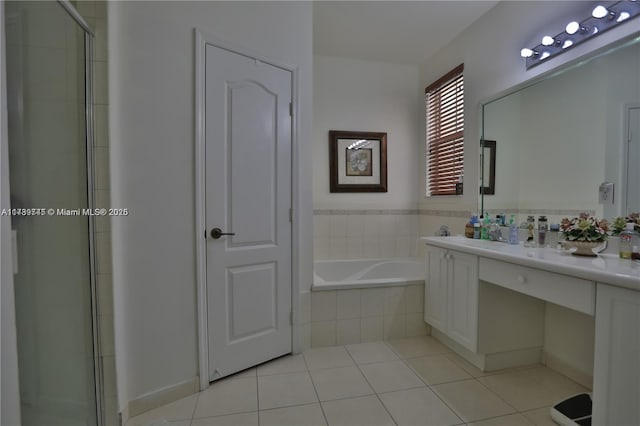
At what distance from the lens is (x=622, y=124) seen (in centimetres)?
154

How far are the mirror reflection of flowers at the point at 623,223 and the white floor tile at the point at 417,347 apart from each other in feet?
4.28

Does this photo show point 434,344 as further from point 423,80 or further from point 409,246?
point 423,80

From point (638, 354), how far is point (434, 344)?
1409mm

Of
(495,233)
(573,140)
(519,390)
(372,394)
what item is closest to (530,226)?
(495,233)

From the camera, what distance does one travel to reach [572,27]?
5.83 ft

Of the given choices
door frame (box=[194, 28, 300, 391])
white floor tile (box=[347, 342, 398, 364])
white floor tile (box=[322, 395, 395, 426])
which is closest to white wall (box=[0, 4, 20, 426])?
door frame (box=[194, 28, 300, 391])

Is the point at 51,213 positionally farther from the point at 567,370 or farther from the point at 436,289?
the point at 567,370

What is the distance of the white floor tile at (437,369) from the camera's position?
184cm

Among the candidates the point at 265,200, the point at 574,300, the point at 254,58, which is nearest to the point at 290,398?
the point at 265,200

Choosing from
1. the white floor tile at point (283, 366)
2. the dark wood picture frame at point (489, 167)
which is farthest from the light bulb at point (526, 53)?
the white floor tile at point (283, 366)

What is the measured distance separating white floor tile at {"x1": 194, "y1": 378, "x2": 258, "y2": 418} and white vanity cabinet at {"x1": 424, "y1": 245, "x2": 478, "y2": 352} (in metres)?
1.38

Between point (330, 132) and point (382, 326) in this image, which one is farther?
point (330, 132)

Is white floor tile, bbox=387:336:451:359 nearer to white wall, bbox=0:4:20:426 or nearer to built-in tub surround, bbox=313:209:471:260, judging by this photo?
built-in tub surround, bbox=313:209:471:260

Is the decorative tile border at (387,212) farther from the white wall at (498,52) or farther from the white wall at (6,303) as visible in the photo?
the white wall at (6,303)
